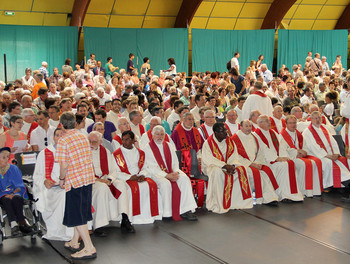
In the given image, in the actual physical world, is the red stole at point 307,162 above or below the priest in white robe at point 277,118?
below

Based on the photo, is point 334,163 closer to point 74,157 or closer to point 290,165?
point 290,165

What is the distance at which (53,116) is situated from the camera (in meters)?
8.38

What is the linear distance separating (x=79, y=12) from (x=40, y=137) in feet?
44.8

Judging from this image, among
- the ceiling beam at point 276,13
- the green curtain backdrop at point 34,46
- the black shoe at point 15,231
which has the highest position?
the ceiling beam at point 276,13

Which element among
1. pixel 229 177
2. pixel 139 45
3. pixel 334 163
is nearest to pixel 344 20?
pixel 139 45

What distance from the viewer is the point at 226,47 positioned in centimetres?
2362

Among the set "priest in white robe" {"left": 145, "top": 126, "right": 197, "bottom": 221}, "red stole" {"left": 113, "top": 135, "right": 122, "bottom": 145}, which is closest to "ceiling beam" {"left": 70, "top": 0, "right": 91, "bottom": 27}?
"red stole" {"left": 113, "top": 135, "right": 122, "bottom": 145}

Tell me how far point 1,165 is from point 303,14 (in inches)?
886

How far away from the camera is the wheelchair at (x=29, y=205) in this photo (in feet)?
19.9

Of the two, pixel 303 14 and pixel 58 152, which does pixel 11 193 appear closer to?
pixel 58 152

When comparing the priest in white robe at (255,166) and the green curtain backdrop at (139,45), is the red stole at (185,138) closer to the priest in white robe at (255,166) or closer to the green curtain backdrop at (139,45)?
the priest in white robe at (255,166)

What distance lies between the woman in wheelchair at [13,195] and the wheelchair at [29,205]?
0.09 metres

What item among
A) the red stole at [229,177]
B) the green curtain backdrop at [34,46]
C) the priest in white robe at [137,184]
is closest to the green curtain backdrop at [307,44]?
the green curtain backdrop at [34,46]

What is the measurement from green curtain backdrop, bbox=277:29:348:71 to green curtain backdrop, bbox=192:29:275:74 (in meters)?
0.62
